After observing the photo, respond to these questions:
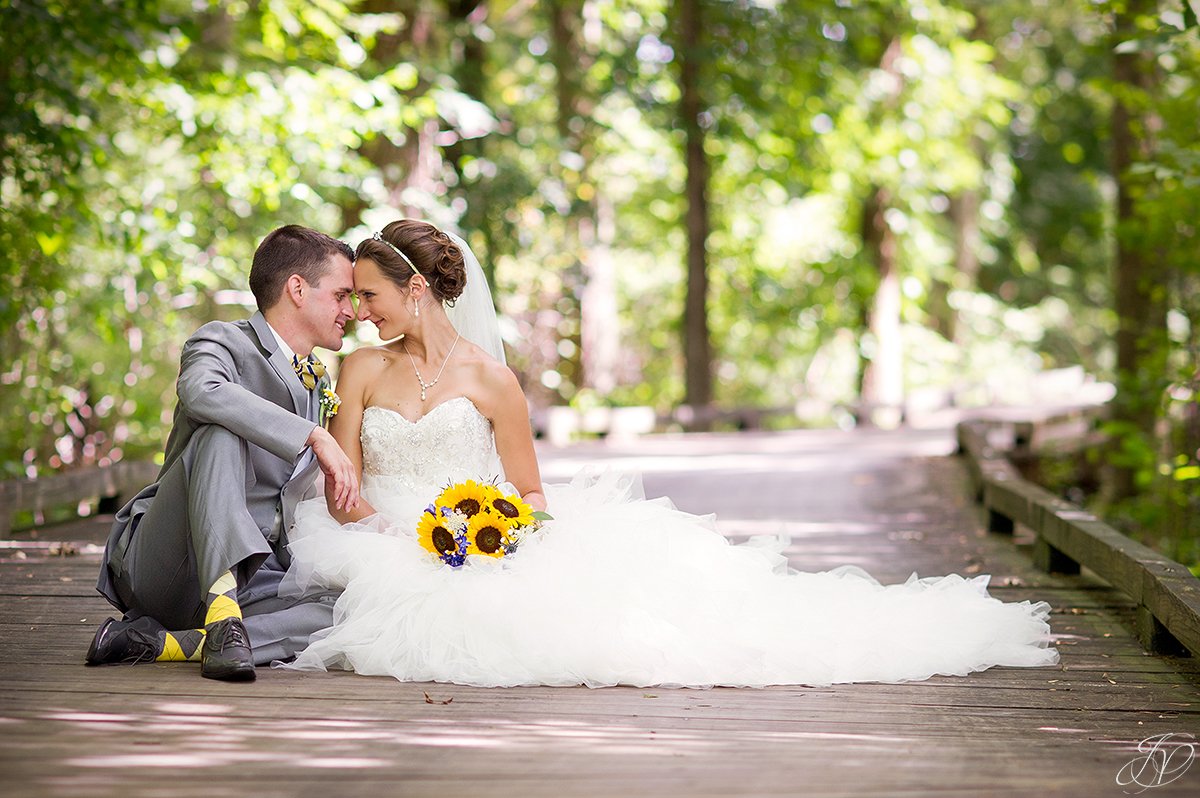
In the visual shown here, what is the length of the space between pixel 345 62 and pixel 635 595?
7998mm

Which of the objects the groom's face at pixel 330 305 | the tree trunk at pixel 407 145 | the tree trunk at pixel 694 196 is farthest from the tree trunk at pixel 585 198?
the groom's face at pixel 330 305

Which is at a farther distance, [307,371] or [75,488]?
[75,488]

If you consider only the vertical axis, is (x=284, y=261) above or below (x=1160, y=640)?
above

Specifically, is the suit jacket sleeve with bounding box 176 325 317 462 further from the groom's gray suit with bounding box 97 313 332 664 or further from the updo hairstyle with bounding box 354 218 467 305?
the updo hairstyle with bounding box 354 218 467 305

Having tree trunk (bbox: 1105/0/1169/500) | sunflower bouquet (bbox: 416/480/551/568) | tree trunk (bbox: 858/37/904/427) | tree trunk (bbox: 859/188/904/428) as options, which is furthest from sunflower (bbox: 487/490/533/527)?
tree trunk (bbox: 859/188/904/428)

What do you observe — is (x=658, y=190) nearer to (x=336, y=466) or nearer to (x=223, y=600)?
(x=336, y=466)

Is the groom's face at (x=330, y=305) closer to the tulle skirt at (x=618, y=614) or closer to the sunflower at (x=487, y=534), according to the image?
the tulle skirt at (x=618, y=614)

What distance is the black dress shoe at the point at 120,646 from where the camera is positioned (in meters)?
4.32

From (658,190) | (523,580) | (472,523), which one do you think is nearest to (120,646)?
(472,523)

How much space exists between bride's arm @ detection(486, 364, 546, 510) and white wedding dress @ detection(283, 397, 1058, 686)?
0.08 m

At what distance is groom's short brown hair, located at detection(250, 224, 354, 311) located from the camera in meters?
4.83

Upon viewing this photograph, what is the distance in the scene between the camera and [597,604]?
440 cm

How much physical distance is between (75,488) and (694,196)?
12304 millimetres

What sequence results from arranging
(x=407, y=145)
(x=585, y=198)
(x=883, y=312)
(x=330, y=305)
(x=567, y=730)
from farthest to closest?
(x=883, y=312), (x=585, y=198), (x=407, y=145), (x=330, y=305), (x=567, y=730)
